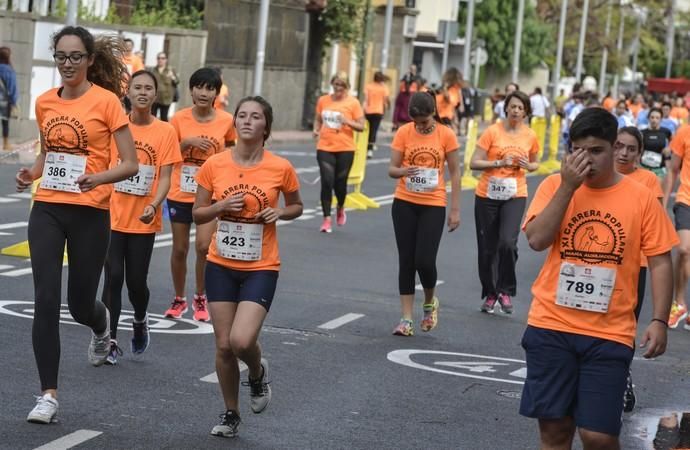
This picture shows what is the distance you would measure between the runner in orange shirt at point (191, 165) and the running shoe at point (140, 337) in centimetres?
151

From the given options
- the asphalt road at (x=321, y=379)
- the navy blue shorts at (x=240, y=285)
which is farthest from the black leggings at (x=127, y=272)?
the navy blue shorts at (x=240, y=285)

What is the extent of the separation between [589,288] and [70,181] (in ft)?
9.21

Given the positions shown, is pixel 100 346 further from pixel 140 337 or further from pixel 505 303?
pixel 505 303

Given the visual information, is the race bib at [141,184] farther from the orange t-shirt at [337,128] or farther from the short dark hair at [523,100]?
the orange t-shirt at [337,128]

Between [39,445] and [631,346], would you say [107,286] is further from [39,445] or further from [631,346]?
[631,346]

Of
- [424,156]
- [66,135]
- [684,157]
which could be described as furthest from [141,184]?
[684,157]

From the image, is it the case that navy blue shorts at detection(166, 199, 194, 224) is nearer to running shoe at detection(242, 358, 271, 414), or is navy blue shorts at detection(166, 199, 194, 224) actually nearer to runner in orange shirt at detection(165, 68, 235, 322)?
runner in orange shirt at detection(165, 68, 235, 322)

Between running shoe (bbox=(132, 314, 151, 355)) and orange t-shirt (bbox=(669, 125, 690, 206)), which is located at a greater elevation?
orange t-shirt (bbox=(669, 125, 690, 206))

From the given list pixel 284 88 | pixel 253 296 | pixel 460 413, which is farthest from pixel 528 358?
pixel 284 88

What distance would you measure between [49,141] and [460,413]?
266 centimetres

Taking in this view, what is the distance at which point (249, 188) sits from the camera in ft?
26.7

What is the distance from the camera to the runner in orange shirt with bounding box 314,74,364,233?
19609 millimetres

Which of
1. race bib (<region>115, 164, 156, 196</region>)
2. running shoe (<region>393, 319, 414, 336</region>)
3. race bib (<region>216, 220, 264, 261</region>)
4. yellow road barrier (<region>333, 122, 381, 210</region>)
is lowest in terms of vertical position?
running shoe (<region>393, 319, 414, 336</region>)

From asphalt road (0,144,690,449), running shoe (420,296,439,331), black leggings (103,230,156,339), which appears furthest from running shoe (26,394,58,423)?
running shoe (420,296,439,331)
